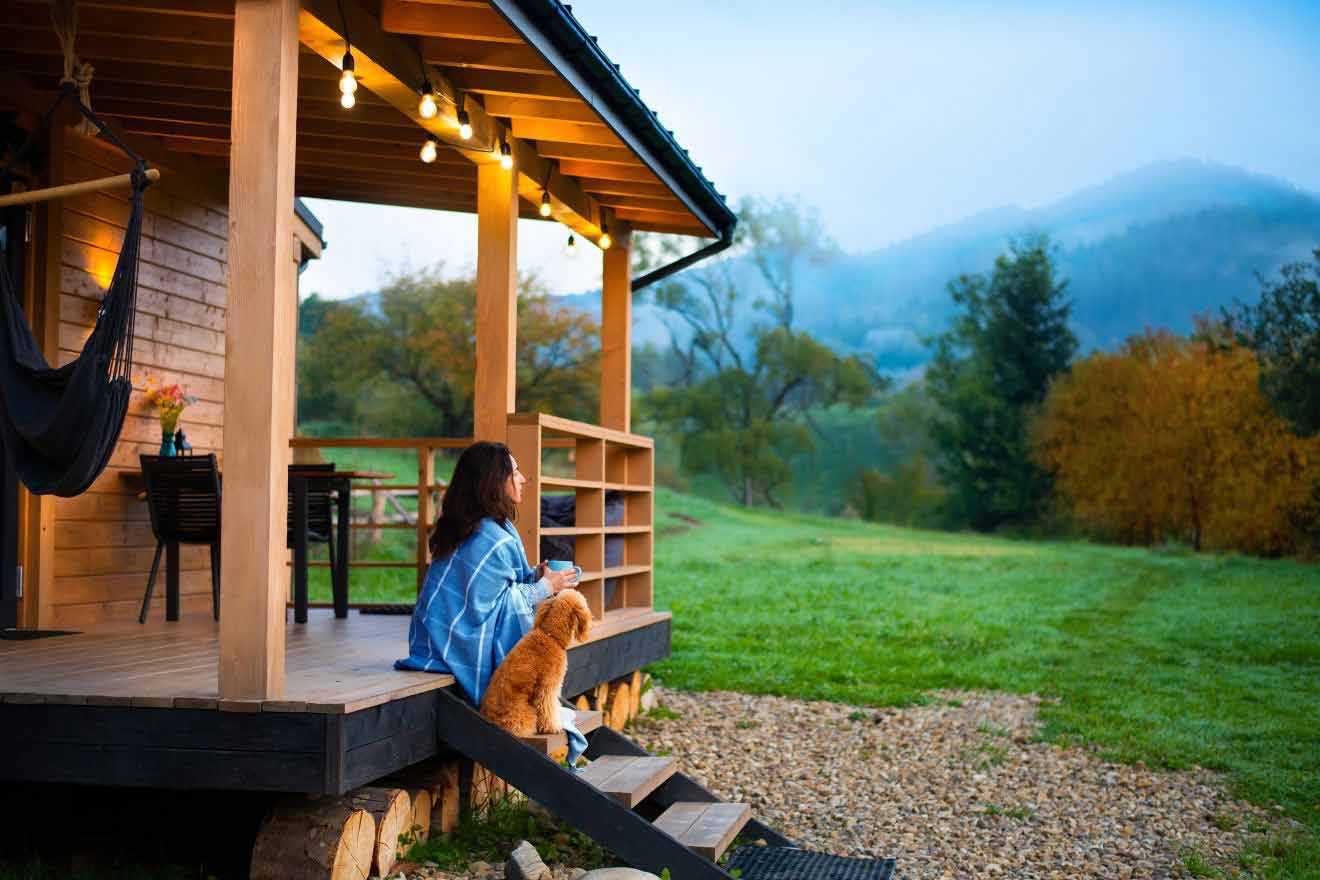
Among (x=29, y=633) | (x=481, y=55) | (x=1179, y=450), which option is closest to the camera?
(x=481, y=55)

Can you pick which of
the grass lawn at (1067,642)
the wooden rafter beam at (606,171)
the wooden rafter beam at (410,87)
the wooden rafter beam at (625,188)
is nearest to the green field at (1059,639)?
the grass lawn at (1067,642)

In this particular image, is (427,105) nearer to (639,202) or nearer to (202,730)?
(202,730)

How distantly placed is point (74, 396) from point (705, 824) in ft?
8.31

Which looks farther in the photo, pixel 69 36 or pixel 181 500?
pixel 181 500

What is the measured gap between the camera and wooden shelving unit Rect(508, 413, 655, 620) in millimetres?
5082

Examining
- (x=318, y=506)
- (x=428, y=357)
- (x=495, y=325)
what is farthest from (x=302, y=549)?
(x=428, y=357)

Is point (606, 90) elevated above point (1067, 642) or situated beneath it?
elevated above

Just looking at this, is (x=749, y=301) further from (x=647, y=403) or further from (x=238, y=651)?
(x=238, y=651)

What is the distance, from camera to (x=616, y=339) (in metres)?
7.27

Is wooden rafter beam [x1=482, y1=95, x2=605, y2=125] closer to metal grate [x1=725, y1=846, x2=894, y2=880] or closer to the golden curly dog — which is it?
the golden curly dog

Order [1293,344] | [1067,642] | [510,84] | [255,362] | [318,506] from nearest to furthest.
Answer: [255,362] < [510,84] < [318,506] < [1067,642] < [1293,344]

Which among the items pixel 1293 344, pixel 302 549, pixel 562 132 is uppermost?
pixel 1293 344

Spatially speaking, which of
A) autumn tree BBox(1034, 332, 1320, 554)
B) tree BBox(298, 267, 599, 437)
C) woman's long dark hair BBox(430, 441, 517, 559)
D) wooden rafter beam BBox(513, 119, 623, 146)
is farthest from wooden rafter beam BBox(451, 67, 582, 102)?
tree BBox(298, 267, 599, 437)

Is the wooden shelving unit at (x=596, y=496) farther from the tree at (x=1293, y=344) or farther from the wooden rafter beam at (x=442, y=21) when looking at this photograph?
the tree at (x=1293, y=344)
